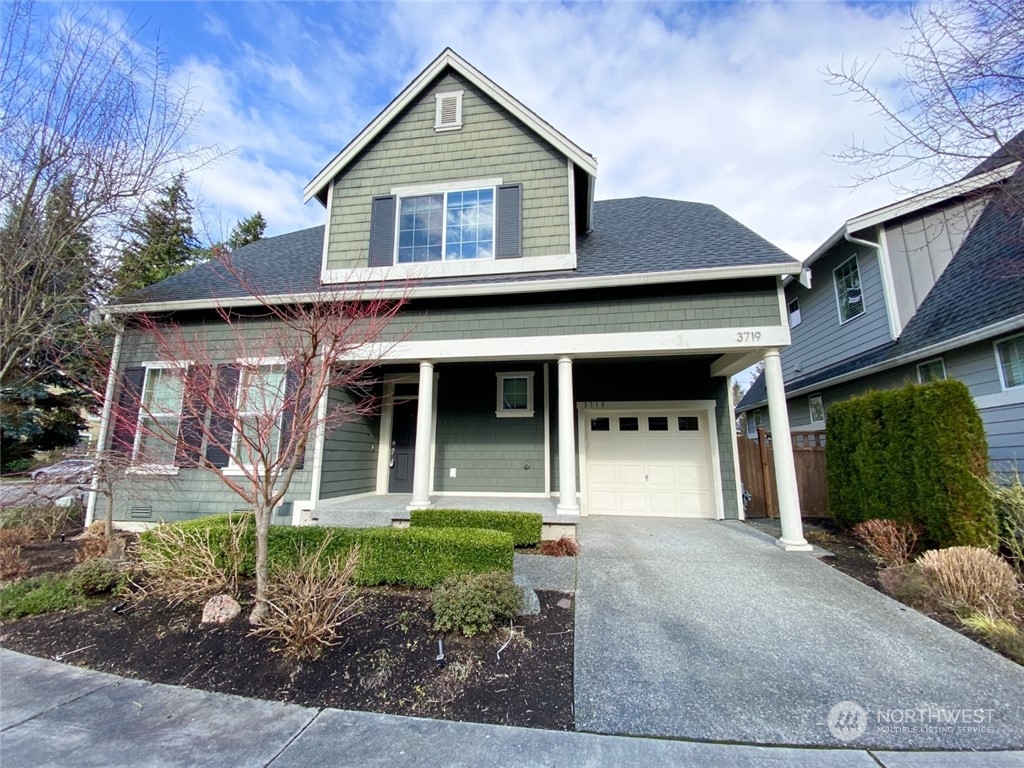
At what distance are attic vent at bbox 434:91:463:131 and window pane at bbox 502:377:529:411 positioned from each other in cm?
509

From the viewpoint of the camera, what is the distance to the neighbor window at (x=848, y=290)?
9875 mm

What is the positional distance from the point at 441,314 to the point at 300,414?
3.54 metres

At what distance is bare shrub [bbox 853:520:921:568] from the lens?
535cm

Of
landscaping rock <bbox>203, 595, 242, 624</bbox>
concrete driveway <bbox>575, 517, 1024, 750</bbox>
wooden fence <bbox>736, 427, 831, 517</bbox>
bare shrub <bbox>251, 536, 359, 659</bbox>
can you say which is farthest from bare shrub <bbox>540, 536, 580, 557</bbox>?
wooden fence <bbox>736, 427, 831, 517</bbox>


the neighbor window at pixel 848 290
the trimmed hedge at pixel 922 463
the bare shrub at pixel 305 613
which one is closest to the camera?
the bare shrub at pixel 305 613

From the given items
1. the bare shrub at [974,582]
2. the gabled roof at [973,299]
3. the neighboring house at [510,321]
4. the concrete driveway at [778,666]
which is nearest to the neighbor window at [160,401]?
the neighboring house at [510,321]

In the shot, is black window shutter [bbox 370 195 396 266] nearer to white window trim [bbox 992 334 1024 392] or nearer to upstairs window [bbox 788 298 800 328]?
white window trim [bbox 992 334 1024 392]

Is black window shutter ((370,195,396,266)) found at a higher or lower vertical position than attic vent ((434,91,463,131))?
lower

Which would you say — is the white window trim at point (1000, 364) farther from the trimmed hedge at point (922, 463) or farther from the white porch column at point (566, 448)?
the white porch column at point (566, 448)

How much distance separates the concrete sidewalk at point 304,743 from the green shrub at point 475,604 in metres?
1.00

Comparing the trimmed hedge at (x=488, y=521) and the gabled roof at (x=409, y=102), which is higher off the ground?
the gabled roof at (x=409, y=102)

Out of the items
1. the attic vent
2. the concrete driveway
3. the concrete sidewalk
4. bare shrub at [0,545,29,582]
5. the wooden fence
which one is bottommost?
the concrete sidewalk

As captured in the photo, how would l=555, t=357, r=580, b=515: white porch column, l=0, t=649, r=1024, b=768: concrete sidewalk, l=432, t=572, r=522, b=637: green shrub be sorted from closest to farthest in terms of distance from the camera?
1. l=0, t=649, r=1024, b=768: concrete sidewalk
2. l=432, t=572, r=522, b=637: green shrub
3. l=555, t=357, r=580, b=515: white porch column

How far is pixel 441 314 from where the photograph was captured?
7184 millimetres
